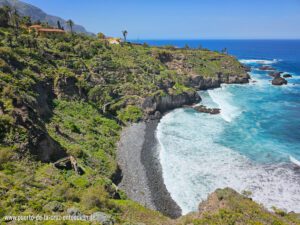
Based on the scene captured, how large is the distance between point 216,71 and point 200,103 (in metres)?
34.5

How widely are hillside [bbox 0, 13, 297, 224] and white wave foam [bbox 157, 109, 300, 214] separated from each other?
305 inches

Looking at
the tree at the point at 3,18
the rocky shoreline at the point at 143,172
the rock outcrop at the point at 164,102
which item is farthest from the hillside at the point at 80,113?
the tree at the point at 3,18

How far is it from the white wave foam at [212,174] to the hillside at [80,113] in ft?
25.5

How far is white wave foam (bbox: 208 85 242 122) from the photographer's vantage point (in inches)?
2552

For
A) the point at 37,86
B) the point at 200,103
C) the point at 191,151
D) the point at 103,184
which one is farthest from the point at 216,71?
the point at 103,184

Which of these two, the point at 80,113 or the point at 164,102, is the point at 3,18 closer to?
the point at 80,113

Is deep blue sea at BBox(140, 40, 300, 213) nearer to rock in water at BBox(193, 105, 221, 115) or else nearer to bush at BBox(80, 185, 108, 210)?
rock in water at BBox(193, 105, 221, 115)

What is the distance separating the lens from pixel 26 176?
2241cm

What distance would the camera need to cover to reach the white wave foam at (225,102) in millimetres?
64819

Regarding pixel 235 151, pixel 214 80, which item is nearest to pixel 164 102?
pixel 235 151

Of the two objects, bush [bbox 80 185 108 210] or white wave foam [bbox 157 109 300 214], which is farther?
white wave foam [bbox 157 109 300 214]

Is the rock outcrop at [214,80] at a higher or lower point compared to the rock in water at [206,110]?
higher

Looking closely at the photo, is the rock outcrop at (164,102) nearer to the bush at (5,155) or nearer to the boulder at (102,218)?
the bush at (5,155)

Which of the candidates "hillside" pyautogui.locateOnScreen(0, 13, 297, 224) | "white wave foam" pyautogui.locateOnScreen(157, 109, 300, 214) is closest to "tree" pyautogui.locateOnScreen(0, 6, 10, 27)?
"hillside" pyautogui.locateOnScreen(0, 13, 297, 224)
